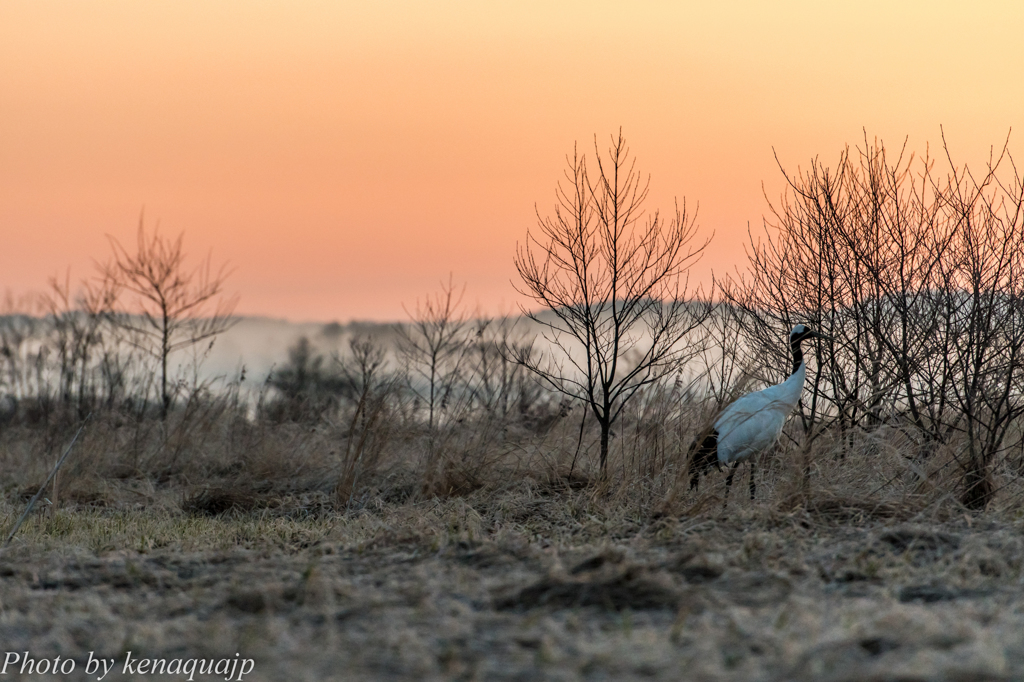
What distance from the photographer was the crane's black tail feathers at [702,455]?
21.3 feet

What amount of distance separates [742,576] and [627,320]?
427cm

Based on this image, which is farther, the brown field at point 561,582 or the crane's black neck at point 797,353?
the crane's black neck at point 797,353

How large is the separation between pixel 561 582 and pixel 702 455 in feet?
10.6

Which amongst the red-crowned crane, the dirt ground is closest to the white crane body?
the red-crowned crane

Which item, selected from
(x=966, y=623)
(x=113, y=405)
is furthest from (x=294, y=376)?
(x=966, y=623)

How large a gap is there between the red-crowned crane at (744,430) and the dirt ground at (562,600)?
110cm

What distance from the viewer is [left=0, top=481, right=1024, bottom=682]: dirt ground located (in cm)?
303

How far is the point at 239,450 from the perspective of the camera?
1004 centimetres

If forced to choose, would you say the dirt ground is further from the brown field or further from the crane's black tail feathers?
the crane's black tail feathers

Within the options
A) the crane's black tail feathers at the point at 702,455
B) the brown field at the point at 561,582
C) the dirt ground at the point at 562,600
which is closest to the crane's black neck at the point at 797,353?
the brown field at the point at 561,582

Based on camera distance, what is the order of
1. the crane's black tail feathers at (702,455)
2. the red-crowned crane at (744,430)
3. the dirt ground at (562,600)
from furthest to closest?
the red-crowned crane at (744,430) → the crane's black tail feathers at (702,455) → the dirt ground at (562,600)

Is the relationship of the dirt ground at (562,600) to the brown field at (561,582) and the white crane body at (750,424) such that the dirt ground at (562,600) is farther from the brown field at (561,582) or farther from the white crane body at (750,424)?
the white crane body at (750,424)

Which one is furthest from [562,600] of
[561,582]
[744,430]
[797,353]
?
[797,353]

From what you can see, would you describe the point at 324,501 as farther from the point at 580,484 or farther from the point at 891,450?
the point at 891,450
